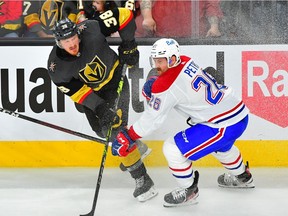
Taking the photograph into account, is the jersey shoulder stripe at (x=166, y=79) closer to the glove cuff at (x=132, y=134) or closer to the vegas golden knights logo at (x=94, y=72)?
the glove cuff at (x=132, y=134)

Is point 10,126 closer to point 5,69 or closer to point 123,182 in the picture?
point 5,69

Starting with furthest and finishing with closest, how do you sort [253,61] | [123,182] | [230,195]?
[253,61], [123,182], [230,195]

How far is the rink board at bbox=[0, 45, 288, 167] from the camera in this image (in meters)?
5.01

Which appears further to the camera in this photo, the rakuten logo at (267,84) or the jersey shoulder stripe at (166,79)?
the rakuten logo at (267,84)

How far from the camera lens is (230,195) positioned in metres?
4.29

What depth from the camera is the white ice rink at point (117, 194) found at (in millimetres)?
3992

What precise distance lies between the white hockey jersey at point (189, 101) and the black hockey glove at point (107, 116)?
0.80 ft

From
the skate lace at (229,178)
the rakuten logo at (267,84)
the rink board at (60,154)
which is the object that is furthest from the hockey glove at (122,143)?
the rakuten logo at (267,84)

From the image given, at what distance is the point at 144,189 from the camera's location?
13.9 feet

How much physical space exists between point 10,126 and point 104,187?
0.92 m

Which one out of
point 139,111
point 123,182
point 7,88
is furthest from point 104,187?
point 7,88

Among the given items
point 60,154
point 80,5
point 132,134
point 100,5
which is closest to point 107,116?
point 132,134

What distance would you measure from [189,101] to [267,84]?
1.19 metres

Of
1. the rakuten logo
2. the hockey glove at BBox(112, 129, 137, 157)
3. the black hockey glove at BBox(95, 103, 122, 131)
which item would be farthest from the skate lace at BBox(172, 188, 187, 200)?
the rakuten logo
